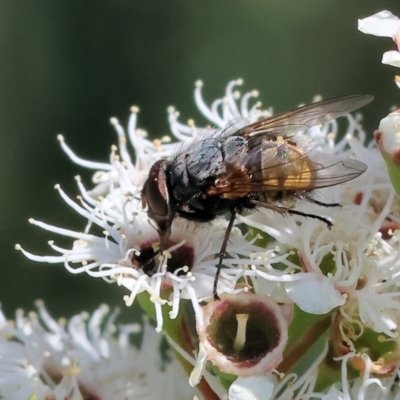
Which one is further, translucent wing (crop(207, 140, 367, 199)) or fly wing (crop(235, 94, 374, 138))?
fly wing (crop(235, 94, 374, 138))

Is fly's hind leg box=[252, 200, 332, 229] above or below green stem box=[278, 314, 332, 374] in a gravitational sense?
above

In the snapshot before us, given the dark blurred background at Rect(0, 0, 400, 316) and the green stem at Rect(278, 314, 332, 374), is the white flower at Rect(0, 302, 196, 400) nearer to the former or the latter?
the green stem at Rect(278, 314, 332, 374)

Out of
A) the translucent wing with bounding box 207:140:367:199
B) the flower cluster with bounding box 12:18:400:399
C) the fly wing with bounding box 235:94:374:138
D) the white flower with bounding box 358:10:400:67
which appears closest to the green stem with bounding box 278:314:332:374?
the flower cluster with bounding box 12:18:400:399

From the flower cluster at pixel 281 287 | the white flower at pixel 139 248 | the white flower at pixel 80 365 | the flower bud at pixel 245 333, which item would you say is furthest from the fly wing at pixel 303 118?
the white flower at pixel 80 365

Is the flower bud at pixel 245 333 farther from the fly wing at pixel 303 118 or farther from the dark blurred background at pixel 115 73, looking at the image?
the dark blurred background at pixel 115 73

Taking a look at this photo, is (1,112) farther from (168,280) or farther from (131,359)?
(168,280)

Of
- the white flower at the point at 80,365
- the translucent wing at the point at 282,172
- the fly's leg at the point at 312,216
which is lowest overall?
the white flower at the point at 80,365
